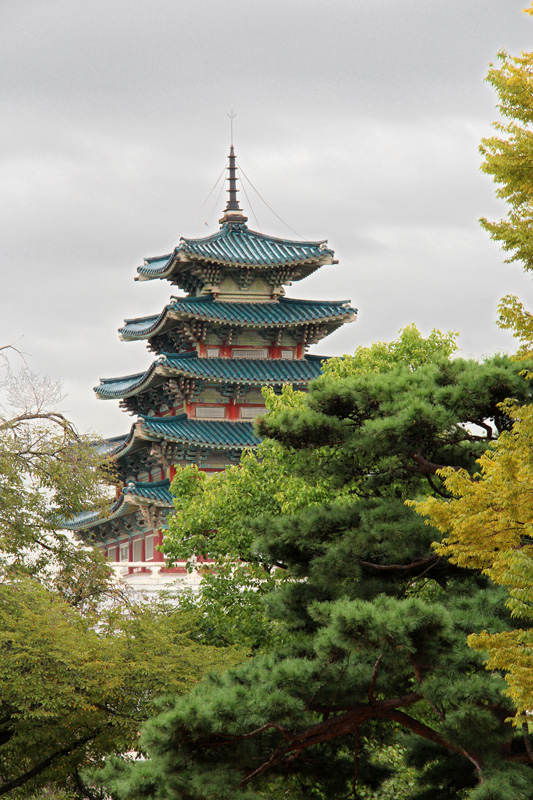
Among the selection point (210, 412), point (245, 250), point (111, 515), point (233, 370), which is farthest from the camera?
point (245, 250)

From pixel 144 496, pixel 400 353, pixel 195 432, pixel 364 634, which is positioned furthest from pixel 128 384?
pixel 364 634

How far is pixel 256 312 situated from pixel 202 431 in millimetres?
4495

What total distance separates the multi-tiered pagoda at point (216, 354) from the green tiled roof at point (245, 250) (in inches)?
1.3

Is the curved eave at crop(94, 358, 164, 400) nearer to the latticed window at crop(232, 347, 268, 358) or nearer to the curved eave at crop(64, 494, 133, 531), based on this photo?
the latticed window at crop(232, 347, 268, 358)

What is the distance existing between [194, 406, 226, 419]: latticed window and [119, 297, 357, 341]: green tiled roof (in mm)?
2798

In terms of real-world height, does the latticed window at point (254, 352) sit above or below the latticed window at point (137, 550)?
above

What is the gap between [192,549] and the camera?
20484 millimetres

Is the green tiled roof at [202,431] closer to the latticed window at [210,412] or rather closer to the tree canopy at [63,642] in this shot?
the latticed window at [210,412]

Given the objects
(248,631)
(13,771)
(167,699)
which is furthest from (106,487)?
(167,699)

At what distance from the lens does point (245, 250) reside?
35.6 m

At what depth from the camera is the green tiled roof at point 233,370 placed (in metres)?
33.2

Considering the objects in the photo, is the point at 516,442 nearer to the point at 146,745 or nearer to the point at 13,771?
the point at 146,745

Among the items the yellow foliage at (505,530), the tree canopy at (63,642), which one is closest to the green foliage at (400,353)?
the tree canopy at (63,642)

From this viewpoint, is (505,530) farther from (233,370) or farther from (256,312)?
(256,312)
